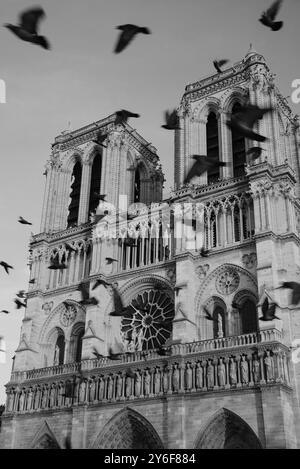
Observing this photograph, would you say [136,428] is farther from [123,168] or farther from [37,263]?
[123,168]

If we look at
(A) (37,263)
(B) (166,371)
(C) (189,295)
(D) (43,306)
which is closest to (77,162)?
(A) (37,263)

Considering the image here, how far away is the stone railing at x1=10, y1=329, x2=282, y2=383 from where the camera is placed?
24500mm

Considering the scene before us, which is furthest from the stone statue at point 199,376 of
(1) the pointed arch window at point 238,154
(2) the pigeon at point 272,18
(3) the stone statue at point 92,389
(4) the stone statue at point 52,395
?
(2) the pigeon at point 272,18

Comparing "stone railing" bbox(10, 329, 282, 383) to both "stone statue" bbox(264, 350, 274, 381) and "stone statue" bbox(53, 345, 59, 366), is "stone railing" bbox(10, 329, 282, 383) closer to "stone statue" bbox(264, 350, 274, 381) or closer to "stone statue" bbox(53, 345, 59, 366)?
"stone statue" bbox(264, 350, 274, 381)

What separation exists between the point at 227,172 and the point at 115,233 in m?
7.27

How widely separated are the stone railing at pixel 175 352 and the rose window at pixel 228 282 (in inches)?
117

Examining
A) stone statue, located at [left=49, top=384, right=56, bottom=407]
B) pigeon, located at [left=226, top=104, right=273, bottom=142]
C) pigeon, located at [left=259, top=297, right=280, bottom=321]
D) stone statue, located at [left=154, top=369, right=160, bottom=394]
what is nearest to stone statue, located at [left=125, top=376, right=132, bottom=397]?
stone statue, located at [left=154, top=369, right=160, bottom=394]

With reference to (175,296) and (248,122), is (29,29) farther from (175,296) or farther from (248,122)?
(175,296)

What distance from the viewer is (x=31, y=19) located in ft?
36.9

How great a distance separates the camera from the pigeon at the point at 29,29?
11.1 metres

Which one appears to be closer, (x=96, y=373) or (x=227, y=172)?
(x=96, y=373)

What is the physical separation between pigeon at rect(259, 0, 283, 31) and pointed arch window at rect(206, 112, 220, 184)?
20.2 meters
